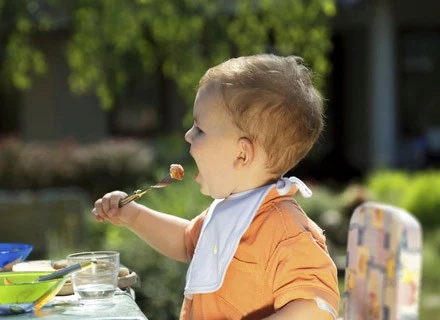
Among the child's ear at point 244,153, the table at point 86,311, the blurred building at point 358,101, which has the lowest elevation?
the blurred building at point 358,101

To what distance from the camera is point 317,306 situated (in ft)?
7.29

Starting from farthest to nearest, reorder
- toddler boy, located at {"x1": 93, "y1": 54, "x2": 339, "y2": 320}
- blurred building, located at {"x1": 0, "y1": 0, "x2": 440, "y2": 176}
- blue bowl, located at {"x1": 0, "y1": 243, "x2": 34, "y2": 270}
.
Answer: blurred building, located at {"x1": 0, "y1": 0, "x2": 440, "y2": 176} < blue bowl, located at {"x1": 0, "y1": 243, "x2": 34, "y2": 270} < toddler boy, located at {"x1": 93, "y1": 54, "x2": 339, "y2": 320}

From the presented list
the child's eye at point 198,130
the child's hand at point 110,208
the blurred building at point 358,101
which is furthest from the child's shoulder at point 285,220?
the blurred building at point 358,101

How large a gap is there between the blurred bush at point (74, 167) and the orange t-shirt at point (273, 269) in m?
9.07

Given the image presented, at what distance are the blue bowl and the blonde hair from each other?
28.7 inches

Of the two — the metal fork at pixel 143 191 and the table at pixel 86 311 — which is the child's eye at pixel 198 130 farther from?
the table at pixel 86 311

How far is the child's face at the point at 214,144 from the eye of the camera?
2385 millimetres

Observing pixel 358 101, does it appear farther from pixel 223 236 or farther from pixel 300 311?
pixel 300 311

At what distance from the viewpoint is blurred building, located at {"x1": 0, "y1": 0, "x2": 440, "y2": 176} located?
14977 mm

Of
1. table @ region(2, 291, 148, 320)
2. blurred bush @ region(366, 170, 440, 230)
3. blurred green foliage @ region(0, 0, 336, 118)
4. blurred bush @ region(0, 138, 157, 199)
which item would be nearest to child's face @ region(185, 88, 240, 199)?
table @ region(2, 291, 148, 320)

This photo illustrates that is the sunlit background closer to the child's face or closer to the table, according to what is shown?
the child's face

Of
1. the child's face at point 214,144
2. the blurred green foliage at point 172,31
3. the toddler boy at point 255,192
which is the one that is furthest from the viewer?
the blurred green foliage at point 172,31

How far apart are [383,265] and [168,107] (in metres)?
13.2

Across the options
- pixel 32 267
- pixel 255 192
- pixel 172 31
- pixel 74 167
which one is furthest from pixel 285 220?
pixel 74 167
